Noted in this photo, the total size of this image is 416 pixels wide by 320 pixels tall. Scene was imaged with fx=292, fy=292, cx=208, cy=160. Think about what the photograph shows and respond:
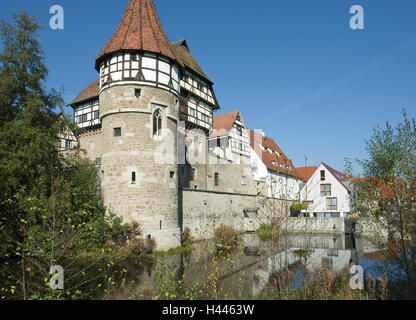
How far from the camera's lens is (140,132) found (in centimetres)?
1723

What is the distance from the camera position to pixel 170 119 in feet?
61.3

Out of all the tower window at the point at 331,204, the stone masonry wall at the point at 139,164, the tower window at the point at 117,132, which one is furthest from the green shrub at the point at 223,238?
the tower window at the point at 331,204

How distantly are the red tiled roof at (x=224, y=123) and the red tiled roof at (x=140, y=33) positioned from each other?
13844 mm

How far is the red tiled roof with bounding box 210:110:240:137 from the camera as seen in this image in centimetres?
3206

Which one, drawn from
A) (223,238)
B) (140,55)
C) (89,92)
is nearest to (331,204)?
(223,238)

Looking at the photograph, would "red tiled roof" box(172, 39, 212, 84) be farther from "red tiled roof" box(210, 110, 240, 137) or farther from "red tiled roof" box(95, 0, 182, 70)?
"red tiled roof" box(210, 110, 240, 137)

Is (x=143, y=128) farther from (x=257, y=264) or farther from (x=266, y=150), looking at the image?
(x=266, y=150)

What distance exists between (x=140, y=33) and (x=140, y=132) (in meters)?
6.36

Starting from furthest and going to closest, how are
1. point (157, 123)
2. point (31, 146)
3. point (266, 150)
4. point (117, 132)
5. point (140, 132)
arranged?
1. point (266, 150)
2. point (157, 123)
3. point (117, 132)
4. point (140, 132)
5. point (31, 146)

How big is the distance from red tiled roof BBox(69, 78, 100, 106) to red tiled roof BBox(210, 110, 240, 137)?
40.7ft

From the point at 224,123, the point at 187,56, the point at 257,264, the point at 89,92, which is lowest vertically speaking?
the point at 257,264

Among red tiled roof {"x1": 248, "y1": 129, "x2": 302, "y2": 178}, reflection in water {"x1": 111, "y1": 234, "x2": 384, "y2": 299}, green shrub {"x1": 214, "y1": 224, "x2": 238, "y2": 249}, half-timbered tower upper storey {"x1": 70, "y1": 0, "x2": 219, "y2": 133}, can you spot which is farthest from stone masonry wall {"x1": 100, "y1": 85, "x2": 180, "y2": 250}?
red tiled roof {"x1": 248, "y1": 129, "x2": 302, "y2": 178}
